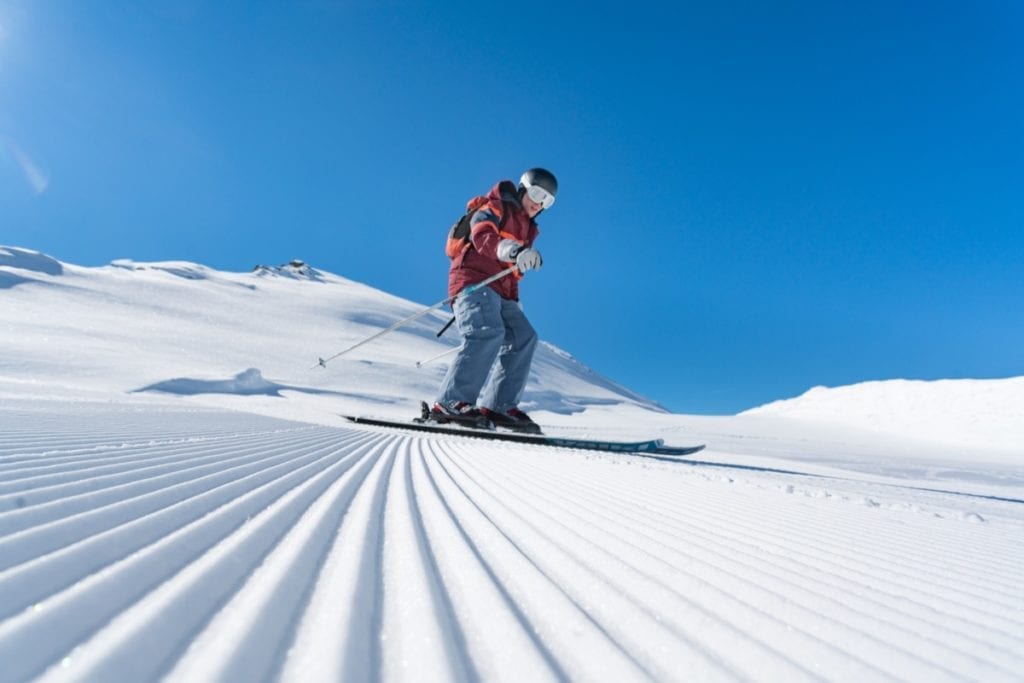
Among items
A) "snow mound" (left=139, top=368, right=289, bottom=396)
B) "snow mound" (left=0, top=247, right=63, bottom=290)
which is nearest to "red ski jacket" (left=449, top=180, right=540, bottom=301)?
"snow mound" (left=139, top=368, right=289, bottom=396)

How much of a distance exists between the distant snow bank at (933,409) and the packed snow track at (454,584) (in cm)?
726

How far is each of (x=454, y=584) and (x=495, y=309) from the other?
3.15 meters

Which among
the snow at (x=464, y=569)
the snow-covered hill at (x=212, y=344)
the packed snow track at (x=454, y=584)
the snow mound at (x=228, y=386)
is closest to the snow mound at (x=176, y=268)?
the snow-covered hill at (x=212, y=344)

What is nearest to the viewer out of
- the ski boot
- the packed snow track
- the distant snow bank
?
the packed snow track

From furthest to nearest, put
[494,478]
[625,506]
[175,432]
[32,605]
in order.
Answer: [175,432] → [494,478] → [625,506] → [32,605]

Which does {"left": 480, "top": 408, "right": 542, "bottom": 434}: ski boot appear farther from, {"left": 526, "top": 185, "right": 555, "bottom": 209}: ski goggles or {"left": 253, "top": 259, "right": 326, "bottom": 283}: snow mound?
{"left": 253, "top": 259, "right": 326, "bottom": 283}: snow mound

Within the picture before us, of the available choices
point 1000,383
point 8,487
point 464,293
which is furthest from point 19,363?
point 1000,383

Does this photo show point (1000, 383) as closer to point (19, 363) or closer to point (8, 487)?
point (8, 487)

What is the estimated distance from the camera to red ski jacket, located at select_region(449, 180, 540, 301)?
12.5 feet

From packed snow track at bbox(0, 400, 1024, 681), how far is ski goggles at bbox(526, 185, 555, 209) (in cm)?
317

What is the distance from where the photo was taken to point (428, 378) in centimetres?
1148

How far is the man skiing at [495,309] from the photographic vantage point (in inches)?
143

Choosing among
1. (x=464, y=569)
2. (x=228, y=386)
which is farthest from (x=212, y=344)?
(x=464, y=569)

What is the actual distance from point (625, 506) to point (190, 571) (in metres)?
0.89
